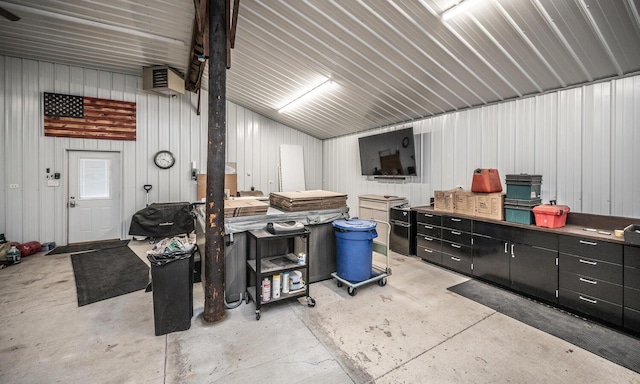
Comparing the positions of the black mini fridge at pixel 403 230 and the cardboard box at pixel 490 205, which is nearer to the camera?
the cardboard box at pixel 490 205

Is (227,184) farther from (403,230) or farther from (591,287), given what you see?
(591,287)

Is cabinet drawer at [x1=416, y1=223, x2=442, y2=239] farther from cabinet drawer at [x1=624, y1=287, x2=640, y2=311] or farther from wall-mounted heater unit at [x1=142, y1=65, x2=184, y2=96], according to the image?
wall-mounted heater unit at [x1=142, y1=65, x2=184, y2=96]

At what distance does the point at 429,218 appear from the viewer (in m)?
4.53

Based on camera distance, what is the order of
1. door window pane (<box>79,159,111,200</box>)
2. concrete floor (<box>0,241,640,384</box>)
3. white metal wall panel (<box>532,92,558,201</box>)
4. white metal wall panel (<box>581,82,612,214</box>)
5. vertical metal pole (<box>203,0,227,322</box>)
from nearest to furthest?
concrete floor (<box>0,241,640,384</box>), vertical metal pole (<box>203,0,227,322</box>), white metal wall panel (<box>581,82,612,214</box>), white metal wall panel (<box>532,92,558,201</box>), door window pane (<box>79,159,111,200</box>)

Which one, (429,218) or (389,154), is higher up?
(389,154)

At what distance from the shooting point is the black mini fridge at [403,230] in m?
4.99

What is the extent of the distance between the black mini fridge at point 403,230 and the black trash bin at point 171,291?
380cm

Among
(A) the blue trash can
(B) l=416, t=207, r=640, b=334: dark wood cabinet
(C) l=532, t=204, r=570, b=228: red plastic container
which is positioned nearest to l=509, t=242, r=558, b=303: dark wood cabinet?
(B) l=416, t=207, r=640, b=334: dark wood cabinet

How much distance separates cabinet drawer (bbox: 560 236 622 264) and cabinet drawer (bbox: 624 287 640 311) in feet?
0.89

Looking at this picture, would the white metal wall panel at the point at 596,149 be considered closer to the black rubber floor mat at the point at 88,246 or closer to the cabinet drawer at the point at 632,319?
the cabinet drawer at the point at 632,319

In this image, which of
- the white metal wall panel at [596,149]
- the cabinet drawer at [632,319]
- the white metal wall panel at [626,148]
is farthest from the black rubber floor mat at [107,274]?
the white metal wall panel at [626,148]

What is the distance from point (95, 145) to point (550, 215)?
8382 millimetres

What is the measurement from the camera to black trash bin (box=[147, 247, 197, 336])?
8.23 ft

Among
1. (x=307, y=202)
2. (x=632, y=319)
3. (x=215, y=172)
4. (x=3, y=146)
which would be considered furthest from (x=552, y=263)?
(x=3, y=146)
